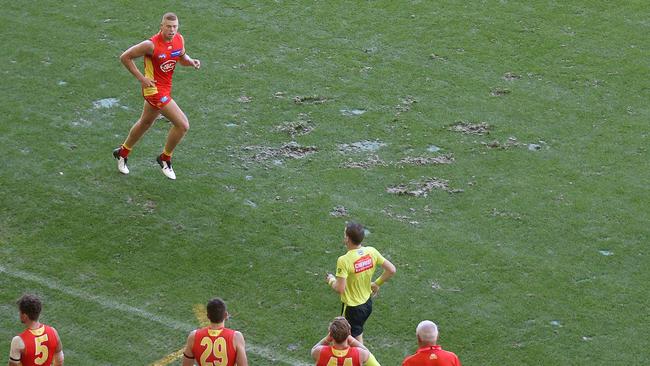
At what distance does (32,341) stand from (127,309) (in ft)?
7.35

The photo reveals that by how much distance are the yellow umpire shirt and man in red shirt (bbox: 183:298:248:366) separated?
4.36 feet

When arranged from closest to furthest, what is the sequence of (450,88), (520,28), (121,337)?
(121,337) → (450,88) → (520,28)

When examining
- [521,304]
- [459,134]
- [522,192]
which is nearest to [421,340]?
Answer: [521,304]

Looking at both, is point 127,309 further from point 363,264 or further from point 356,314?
point 363,264

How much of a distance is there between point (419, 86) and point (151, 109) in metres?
3.98

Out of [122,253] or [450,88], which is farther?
[450,88]

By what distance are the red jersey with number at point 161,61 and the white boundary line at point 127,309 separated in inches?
93.0

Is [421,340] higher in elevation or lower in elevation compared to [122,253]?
higher

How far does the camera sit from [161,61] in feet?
35.9

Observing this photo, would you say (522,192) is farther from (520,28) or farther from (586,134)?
(520,28)

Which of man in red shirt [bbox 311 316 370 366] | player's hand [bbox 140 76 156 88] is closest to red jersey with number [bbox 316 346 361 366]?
man in red shirt [bbox 311 316 370 366]

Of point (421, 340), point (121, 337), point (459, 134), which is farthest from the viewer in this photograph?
point (459, 134)

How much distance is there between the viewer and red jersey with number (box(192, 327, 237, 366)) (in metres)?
7.16

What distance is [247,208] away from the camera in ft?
36.1
